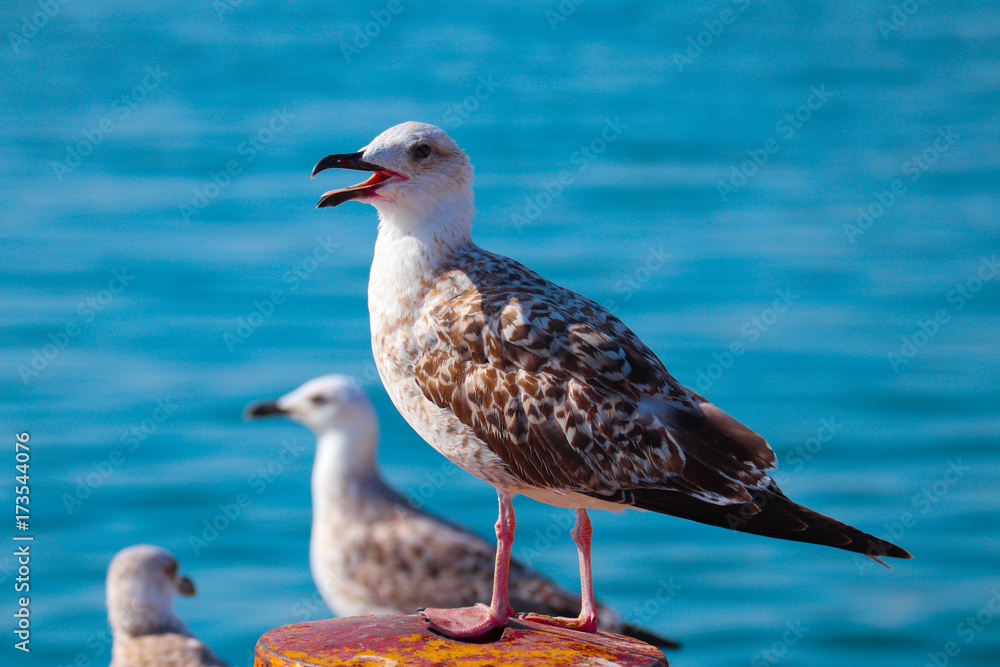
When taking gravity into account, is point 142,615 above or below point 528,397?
below

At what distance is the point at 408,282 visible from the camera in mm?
6293

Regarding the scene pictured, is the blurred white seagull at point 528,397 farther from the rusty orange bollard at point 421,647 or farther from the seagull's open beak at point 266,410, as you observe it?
the seagull's open beak at point 266,410

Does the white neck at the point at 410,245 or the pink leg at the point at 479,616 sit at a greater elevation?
the white neck at the point at 410,245

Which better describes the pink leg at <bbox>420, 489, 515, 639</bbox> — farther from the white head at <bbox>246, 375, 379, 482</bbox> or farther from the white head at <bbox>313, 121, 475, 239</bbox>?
the white head at <bbox>246, 375, 379, 482</bbox>

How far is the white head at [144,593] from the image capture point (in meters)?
10.7

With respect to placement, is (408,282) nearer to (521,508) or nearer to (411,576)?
(411,576)

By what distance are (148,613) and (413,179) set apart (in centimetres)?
600

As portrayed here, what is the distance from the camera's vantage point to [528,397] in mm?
6000

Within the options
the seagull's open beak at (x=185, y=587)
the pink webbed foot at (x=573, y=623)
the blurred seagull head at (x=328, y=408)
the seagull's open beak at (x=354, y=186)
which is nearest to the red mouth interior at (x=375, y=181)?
the seagull's open beak at (x=354, y=186)

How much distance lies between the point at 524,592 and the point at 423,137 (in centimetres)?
594

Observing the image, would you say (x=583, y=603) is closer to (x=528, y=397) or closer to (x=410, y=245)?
(x=528, y=397)

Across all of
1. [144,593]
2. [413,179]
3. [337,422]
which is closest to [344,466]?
[337,422]

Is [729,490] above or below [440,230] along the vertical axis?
below

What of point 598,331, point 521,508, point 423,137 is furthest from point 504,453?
point 521,508
